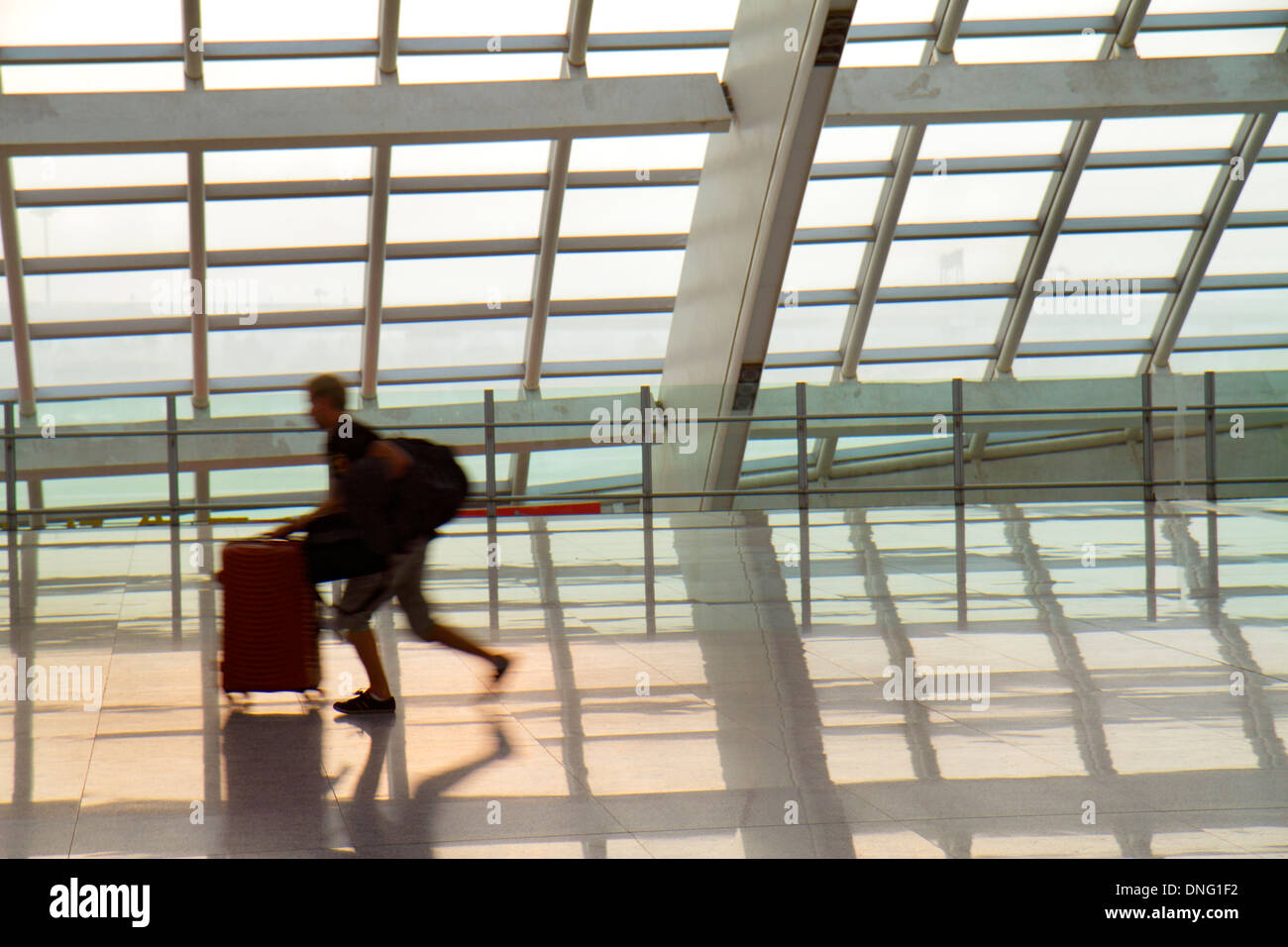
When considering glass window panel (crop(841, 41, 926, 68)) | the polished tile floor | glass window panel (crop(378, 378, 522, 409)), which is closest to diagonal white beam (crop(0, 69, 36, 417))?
glass window panel (crop(378, 378, 522, 409))

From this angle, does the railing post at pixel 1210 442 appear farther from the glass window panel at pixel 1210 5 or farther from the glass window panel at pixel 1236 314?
the glass window panel at pixel 1236 314

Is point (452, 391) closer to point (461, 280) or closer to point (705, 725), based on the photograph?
point (461, 280)

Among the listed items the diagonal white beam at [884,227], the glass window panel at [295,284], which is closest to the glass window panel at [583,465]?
the diagonal white beam at [884,227]

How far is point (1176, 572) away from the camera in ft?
28.4

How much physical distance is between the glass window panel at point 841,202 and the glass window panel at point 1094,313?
324 cm

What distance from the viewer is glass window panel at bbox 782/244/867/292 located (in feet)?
62.7

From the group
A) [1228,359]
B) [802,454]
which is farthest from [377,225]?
[1228,359]

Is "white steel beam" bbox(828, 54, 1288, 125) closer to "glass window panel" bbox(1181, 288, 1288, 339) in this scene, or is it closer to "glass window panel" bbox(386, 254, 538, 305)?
"glass window panel" bbox(386, 254, 538, 305)

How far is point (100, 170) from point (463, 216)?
444 centimetres

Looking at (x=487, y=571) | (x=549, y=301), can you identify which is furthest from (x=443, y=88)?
(x=487, y=571)

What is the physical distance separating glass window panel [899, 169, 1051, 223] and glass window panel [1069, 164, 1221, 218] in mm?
627

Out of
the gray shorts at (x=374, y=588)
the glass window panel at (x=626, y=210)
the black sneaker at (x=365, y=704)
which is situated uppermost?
the glass window panel at (x=626, y=210)

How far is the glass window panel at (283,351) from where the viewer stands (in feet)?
62.3
